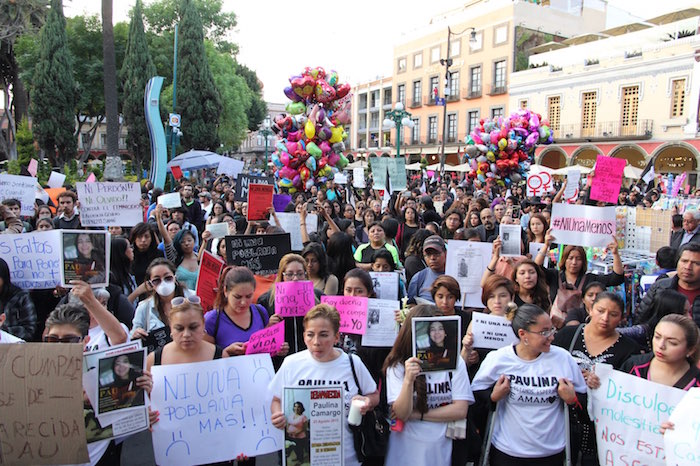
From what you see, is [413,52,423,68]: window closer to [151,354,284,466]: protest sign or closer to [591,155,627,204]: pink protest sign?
[591,155,627,204]: pink protest sign

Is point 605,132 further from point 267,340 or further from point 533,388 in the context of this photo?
point 267,340

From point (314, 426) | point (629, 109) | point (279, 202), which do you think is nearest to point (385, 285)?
point (314, 426)

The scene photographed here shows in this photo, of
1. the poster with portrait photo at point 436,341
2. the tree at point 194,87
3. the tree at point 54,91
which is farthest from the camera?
the tree at point 194,87

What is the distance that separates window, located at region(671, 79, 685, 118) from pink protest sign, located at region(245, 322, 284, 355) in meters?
31.9

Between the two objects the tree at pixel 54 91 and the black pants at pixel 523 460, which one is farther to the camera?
the tree at pixel 54 91

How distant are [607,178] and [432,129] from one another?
41789 millimetres

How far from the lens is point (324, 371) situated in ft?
9.61

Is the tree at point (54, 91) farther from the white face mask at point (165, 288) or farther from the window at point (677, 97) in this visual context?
the window at point (677, 97)

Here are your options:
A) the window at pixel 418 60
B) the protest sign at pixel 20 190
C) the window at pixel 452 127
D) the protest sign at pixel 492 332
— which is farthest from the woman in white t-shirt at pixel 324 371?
the window at pixel 418 60

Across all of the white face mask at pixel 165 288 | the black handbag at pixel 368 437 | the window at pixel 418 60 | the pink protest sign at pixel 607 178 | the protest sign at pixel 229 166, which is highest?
the window at pixel 418 60

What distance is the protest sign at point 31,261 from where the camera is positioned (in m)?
4.13

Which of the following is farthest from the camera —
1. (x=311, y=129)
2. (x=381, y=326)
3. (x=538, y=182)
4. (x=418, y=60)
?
(x=418, y=60)

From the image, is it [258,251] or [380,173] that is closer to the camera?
[258,251]

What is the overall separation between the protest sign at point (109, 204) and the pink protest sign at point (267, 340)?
3670mm
